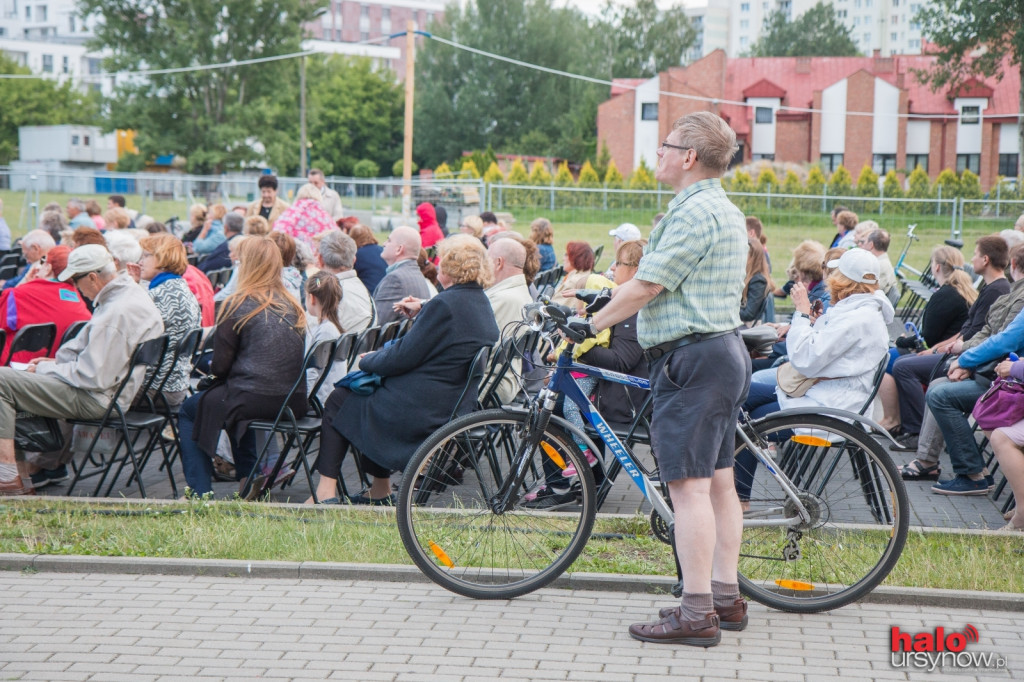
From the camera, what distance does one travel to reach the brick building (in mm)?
65750

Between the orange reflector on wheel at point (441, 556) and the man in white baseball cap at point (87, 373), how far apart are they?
260 centimetres

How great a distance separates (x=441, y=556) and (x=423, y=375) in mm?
1529

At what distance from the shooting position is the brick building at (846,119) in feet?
216

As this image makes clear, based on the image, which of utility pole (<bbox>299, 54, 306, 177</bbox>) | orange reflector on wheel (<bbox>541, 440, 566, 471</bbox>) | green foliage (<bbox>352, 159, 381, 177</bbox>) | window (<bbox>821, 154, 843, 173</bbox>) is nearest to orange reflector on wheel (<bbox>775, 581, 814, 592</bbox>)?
orange reflector on wheel (<bbox>541, 440, 566, 471</bbox>)

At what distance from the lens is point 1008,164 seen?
6675 cm

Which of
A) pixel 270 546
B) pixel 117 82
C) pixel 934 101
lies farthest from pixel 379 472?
pixel 934 101

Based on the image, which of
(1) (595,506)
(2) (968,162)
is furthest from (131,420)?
(2) (968,162)

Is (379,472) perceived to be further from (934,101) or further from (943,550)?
(934,101)

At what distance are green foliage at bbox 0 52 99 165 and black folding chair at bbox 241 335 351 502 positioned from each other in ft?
236

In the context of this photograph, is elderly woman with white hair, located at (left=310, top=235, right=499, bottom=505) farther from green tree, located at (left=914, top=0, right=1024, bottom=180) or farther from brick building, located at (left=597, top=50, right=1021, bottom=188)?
brick building, located at (left=597, top=50, right=1021, bottom=188)

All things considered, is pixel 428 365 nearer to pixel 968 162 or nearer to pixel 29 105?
pixel 968 162

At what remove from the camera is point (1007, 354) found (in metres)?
6.39

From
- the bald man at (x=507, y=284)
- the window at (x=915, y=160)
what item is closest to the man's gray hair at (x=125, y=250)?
the bald man at (x=507, y=284)

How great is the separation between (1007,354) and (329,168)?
3109 inches
